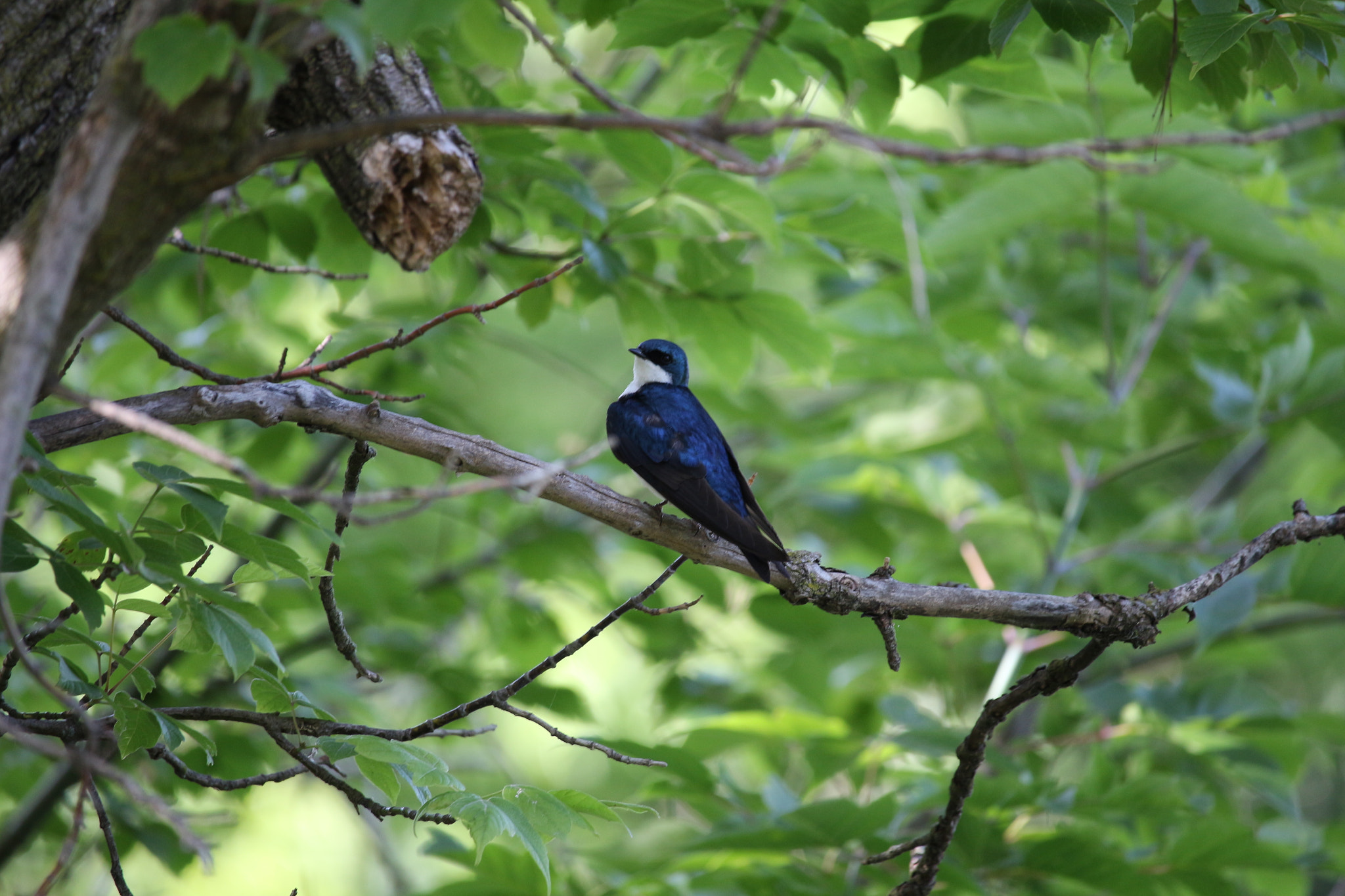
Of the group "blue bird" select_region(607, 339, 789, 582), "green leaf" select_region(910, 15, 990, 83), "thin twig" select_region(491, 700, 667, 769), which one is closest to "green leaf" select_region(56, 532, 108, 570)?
"thin twig" select_region(491, 700, 667, 769)

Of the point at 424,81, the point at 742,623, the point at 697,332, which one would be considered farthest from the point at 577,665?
the point at 424,81

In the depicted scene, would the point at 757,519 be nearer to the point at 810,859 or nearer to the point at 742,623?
the point at 810,859

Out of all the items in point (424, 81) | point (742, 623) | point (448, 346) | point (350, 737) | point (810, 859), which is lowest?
point (810, 859)

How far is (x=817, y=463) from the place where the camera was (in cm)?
477

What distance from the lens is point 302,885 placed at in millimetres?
6035

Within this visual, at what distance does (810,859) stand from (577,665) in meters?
5.13

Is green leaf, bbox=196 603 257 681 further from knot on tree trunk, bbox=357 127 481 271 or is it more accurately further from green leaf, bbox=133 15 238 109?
knot on tree trunk, bbox=357 127 481 271

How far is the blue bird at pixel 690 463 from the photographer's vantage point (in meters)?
2.69

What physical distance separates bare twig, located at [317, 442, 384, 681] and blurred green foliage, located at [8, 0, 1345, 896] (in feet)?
0.52

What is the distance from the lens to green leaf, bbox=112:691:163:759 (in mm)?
1948

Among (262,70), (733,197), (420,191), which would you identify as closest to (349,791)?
(262,70)

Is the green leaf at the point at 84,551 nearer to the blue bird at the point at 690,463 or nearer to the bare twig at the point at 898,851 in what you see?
the blue bird at the point at 690,463

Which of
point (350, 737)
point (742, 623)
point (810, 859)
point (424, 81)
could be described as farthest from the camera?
point (742, 623)

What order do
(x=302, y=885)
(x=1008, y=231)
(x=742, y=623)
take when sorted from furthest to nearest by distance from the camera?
1. (x=742, y=623)
2. (x=302, y=885)
3. (x=1008, y=231)
